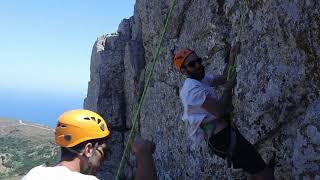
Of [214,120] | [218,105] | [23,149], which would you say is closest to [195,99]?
[218,105]

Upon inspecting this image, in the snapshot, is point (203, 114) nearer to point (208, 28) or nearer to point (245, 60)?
point (245, 60)

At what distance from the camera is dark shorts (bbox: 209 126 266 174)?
9391 mm

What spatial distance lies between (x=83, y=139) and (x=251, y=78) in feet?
18.7

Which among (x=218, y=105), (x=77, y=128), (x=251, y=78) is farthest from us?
(x=251, y=78)

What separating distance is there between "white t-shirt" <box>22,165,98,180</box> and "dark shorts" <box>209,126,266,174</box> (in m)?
4.24

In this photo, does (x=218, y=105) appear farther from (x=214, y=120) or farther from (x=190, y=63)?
(x=190, y=63)

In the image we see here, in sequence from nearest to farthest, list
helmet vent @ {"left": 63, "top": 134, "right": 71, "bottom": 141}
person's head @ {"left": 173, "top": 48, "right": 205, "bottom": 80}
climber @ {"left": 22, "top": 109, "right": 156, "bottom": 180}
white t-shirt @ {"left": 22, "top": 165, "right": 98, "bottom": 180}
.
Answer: white t-shirt @ {"left": 22, "top": 165, "right": 98, "bottom": 180}, climber @ {"left": 22, "top": 109, "right": 156, "bottom": 180}, helmet vent @ {"left": 63, "top": 134, "right": 71, "bottom": 141}, person's head @ {"left": 173, "top": 48, "right": 205, "bottom": 80}

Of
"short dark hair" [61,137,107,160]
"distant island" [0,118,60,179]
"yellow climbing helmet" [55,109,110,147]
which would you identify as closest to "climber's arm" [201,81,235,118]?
"yellow climbing helmet" [55,109,110,147]

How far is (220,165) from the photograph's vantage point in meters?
12.9

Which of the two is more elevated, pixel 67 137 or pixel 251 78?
pixel 251 78

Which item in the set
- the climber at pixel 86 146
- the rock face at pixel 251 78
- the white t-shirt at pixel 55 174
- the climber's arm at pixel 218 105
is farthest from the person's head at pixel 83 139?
the rock face at pixel 251 78

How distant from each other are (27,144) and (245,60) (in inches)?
6260

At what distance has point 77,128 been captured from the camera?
6547 millimetres

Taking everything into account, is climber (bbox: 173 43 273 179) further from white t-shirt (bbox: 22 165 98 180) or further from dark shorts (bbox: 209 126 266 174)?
white t-shirt (bbox: 22 165 98 180)
